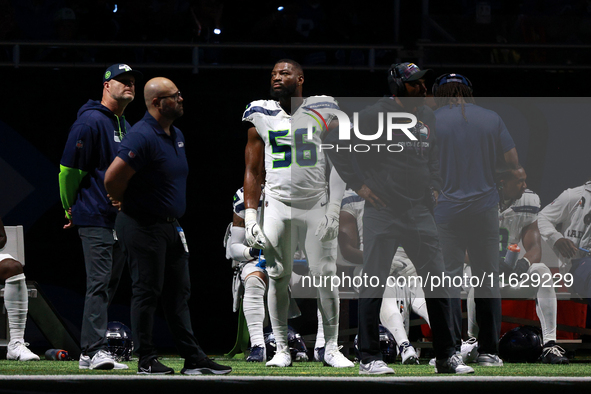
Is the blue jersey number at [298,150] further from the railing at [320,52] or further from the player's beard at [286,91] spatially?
the railing at [320,52]

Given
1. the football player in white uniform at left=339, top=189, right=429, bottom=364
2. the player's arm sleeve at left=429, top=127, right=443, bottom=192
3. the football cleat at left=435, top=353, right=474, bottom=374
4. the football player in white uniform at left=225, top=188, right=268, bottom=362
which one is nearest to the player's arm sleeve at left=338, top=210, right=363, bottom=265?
the football player in white uniform at left=339, top=189, right=429, bottom=364

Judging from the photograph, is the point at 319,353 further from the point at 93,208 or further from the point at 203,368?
the point at 93,208

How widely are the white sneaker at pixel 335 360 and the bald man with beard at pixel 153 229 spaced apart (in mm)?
913

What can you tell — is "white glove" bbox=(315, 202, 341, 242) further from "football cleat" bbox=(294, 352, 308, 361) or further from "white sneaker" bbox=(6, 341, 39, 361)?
"white sneaker" bbox=(6, 341, 39, 361)

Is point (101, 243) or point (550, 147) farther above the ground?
point (550, 147)

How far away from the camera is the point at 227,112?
789 cm

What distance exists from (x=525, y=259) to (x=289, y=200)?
2.22 metres

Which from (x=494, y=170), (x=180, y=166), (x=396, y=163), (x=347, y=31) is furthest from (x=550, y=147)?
(x=180, y=166)

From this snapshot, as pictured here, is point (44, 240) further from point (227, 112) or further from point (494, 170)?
point (494, 170)

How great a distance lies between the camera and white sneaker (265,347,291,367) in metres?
5.21

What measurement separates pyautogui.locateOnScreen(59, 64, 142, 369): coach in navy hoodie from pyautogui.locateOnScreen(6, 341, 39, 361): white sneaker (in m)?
1.00

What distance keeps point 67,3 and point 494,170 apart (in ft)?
17.2

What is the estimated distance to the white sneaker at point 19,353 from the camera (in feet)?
19.1

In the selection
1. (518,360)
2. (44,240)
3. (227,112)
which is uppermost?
(227,112)
